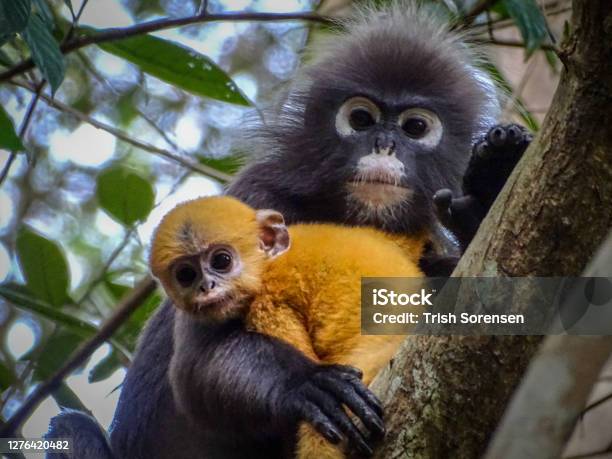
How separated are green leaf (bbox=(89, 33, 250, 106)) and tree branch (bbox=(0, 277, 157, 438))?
78cm

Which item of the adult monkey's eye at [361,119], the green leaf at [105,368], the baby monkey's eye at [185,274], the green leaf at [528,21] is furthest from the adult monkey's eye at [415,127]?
the green leaf at [105,368]

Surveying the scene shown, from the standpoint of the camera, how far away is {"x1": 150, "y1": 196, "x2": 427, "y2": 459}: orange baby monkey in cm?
270

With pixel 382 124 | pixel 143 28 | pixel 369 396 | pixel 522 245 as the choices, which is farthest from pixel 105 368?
pixel 522 245

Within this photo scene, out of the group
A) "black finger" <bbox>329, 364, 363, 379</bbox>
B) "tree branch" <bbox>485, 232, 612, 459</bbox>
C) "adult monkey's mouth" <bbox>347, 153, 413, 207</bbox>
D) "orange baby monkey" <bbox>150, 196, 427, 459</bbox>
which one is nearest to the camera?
"tree branch" <bbox>485, 232, 612, 459</bbox>

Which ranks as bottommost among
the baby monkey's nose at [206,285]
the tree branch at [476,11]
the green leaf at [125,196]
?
the baby monkey's nose at [206,285]

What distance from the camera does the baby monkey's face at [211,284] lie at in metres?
2.77

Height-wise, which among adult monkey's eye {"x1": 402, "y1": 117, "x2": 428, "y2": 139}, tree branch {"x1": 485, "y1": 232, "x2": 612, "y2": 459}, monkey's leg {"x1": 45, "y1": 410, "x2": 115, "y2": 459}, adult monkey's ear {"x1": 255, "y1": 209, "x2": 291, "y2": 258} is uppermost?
adult monkey's eye {"x1": 402, "y1": 117, "x2": 428, "y2": 139}

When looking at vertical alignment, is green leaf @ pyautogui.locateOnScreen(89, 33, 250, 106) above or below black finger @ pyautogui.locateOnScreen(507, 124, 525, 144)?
above

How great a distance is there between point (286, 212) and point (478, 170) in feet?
2.65

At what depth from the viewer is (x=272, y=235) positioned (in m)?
2.94

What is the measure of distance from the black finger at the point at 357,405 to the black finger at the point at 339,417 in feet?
0.07

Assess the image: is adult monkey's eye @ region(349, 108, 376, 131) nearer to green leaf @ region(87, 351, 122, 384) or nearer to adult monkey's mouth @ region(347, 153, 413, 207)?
adult monkey's mouth @ region(347, 153, 413, 207)

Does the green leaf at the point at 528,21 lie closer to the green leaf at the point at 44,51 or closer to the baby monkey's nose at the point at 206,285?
the baby monkey's nose at the point at 206,285

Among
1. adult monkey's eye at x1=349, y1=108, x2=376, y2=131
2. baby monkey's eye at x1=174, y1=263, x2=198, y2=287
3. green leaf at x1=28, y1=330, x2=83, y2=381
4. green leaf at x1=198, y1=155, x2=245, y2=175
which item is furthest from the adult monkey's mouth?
green leaf at x1=28, y1=330, x2=83, y2=381
